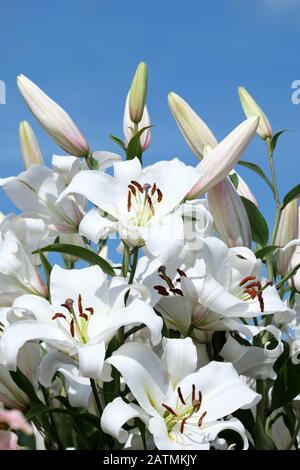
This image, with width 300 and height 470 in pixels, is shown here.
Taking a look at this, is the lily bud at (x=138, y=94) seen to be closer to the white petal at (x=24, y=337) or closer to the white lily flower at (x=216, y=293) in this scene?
the white lily flower at (x=216, y=293)

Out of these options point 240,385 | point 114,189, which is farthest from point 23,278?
point 240,385

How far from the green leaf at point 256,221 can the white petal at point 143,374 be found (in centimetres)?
29

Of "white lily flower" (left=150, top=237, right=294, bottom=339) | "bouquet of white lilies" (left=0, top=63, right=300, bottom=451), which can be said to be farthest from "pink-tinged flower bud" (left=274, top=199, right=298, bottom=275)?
"white lily flower" (left=150, top=237, right=294, bottom=339)

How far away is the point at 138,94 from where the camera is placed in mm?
1011

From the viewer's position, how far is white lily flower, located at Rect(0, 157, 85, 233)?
1.00 meters

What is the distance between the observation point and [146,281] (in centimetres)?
83

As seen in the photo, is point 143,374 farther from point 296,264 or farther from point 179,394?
point 296,264

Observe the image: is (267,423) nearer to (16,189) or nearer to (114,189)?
(114,189)

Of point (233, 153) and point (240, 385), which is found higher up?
point (233, 153)

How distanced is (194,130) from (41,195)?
22 centimetres

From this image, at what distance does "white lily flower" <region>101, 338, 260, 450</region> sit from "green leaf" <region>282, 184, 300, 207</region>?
0.96 ft

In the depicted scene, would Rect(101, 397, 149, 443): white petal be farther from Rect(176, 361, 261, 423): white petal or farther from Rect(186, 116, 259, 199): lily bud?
Rect(186, 116, 259, 199): lily bud
